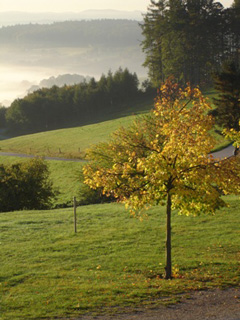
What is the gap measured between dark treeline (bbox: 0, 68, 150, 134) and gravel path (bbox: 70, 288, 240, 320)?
4320 inches

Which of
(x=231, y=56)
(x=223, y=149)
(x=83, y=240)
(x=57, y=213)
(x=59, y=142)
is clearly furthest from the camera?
(x=231, y=56)

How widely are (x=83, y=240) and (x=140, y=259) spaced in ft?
14.9

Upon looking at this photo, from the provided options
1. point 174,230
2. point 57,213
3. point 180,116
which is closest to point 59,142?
point 57,213

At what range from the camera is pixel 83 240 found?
23.1 metres

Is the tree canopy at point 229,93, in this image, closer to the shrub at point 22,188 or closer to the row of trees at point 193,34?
the shrub at point 22,188

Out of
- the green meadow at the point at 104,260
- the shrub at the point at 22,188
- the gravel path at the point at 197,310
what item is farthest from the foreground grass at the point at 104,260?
the shrub at the point at 22,188

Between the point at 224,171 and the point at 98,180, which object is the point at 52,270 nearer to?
the point at 98,180

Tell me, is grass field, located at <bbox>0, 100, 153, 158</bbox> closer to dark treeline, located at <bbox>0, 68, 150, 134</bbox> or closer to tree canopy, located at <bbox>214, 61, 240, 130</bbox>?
dark treeline, located at <bbox>0, 68, 150, 134</bbox>

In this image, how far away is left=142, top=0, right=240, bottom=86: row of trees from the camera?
92875 millimetres

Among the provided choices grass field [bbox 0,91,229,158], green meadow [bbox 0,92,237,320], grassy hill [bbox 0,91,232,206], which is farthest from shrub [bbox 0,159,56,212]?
grass field [bbox 0,91,229,158]

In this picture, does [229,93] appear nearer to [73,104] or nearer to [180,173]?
[180,173]

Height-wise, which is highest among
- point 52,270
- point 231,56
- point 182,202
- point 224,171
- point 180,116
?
point 231,56

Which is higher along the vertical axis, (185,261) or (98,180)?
(98,180)

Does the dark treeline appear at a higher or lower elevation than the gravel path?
higher
